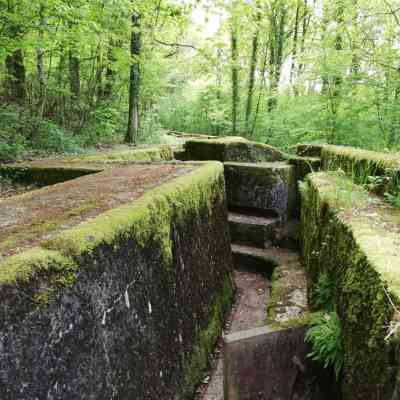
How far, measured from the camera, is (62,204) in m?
2.79

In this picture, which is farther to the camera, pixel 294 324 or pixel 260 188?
pixel 260 188

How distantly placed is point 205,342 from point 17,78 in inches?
352

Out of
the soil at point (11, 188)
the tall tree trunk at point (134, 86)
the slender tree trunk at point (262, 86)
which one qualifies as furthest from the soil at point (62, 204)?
the slender tree trunk at point (262, 86)

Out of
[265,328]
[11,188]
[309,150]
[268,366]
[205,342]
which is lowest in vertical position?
[205,342]

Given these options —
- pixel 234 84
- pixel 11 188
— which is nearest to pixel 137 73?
Answer: pixel 234 84

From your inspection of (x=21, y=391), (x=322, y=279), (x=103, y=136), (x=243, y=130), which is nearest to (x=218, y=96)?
(x=243, y=130)

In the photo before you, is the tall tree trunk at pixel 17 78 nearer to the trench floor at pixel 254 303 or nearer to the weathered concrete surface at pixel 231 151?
the weathered concrete surface at pixel 231 151

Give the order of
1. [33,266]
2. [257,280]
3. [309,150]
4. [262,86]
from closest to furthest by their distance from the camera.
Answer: [33,266]
[257,280]
[309,150]
[262,86]

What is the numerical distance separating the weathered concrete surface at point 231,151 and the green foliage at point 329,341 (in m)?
6.45

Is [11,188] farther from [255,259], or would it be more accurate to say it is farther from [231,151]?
[231,151]

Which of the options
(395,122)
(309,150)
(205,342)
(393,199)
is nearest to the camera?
(393,199)

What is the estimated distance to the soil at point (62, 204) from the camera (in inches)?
81.5

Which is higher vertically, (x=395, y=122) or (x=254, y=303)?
(x=395, y=122)

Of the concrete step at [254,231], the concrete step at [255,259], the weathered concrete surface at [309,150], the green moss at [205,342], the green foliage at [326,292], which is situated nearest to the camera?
the green foliage at [326,292]
